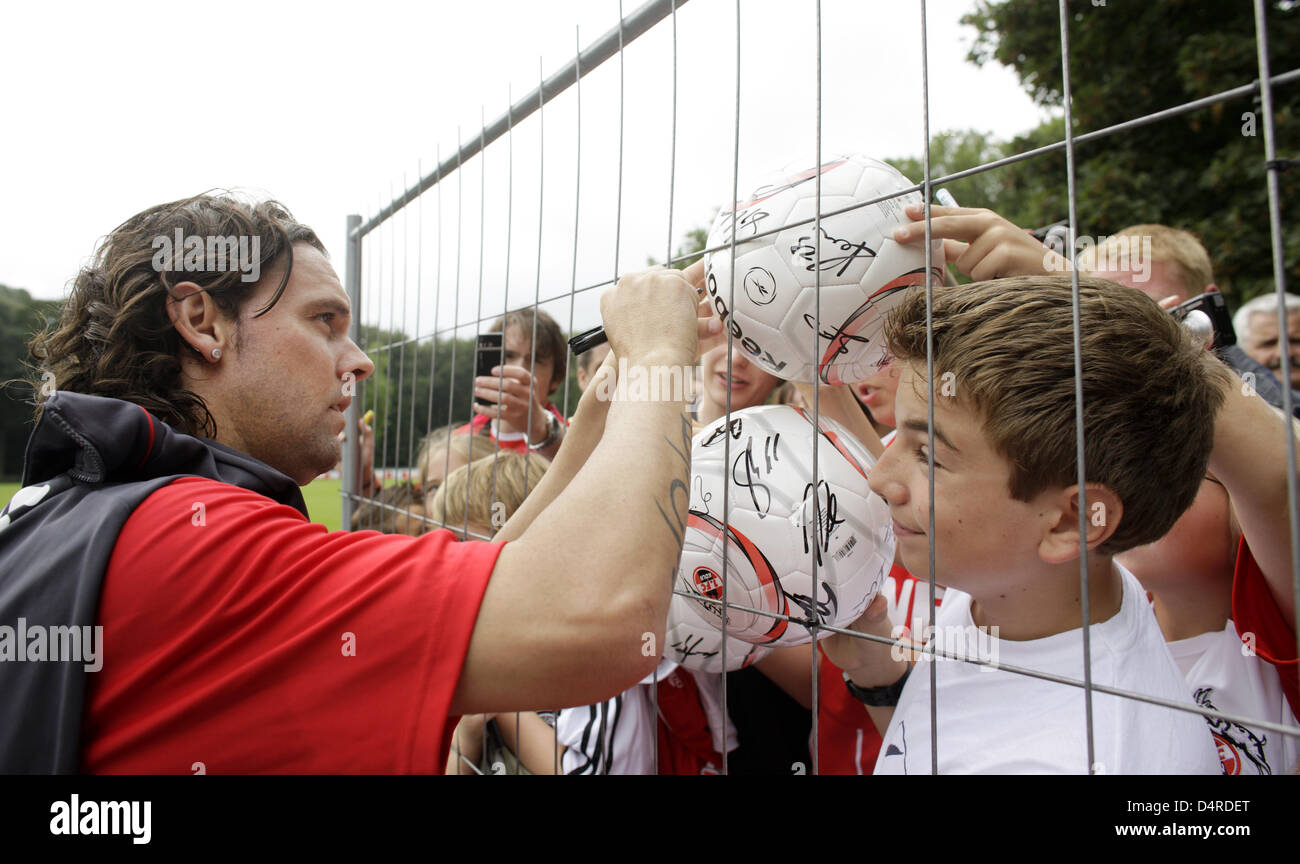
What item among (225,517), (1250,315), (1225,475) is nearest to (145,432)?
(225,517)

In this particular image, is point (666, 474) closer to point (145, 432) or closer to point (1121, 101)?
point (145, 432)

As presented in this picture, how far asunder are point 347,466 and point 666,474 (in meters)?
3.47

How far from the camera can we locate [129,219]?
168 centimetres

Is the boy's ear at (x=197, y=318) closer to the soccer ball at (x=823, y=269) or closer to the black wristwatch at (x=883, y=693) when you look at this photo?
the soccer ball at (x=823, y=269)

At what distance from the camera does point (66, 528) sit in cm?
104

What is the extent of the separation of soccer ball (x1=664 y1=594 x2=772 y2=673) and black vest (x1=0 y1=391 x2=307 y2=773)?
798mm

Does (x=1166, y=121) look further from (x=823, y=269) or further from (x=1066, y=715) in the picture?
(x=1066, y=715)

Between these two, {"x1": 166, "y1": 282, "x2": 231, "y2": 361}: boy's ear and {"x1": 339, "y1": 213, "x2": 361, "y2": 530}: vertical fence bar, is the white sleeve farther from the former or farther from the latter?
{"x1": 339, "y1": 213, "x2": 361, "y2": 530}: vertical fence bar

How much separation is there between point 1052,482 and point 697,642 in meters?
0.78

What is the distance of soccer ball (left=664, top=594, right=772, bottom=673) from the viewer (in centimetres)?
156

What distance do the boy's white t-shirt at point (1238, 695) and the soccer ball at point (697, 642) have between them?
2.52 ft

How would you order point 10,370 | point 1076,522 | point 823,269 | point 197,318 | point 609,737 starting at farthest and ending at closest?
point 10,370 → point 609,737 → point 197,318 → point 823,269 → point 1076,522

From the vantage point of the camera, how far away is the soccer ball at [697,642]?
5.12 ft

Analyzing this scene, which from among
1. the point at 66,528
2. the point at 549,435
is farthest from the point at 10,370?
the point at 66,528
